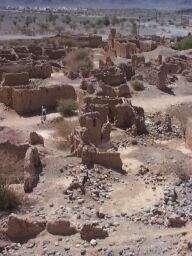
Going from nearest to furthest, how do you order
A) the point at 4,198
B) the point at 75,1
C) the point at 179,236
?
1. the point at 179,236
2. the point at 4,198
3. the point at 75,1

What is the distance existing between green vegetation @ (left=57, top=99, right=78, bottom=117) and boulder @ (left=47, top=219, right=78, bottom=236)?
46.8ft

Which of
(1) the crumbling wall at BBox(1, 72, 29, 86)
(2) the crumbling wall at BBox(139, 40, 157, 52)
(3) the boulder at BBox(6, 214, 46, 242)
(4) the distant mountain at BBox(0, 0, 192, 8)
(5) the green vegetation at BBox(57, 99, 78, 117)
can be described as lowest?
(4) the distant mountain at BBox(0, 0, 192, 8)

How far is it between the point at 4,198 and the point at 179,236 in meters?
5.19

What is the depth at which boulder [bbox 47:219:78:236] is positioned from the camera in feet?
46.0

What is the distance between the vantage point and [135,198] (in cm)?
1711

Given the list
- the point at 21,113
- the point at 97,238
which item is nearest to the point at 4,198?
the point at 97,238

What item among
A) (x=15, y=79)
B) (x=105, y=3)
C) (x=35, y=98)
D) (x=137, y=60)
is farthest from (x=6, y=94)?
(x=105, y=3)

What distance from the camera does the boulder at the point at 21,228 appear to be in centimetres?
1409

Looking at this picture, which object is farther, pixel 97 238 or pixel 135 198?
pixel 135 198

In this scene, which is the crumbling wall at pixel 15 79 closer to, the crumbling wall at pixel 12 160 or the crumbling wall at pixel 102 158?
the crumbling wall at pixel 12 160

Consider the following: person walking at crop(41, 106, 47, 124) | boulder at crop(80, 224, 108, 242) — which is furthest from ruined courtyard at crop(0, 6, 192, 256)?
person walking at crop(41, 106, 47, 124)

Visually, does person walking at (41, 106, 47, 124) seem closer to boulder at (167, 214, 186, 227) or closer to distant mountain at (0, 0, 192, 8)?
boulder at (167, 214, 186, 227)

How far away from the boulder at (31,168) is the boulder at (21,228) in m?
2.79

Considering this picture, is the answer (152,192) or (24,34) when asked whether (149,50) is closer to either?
(24,34)
